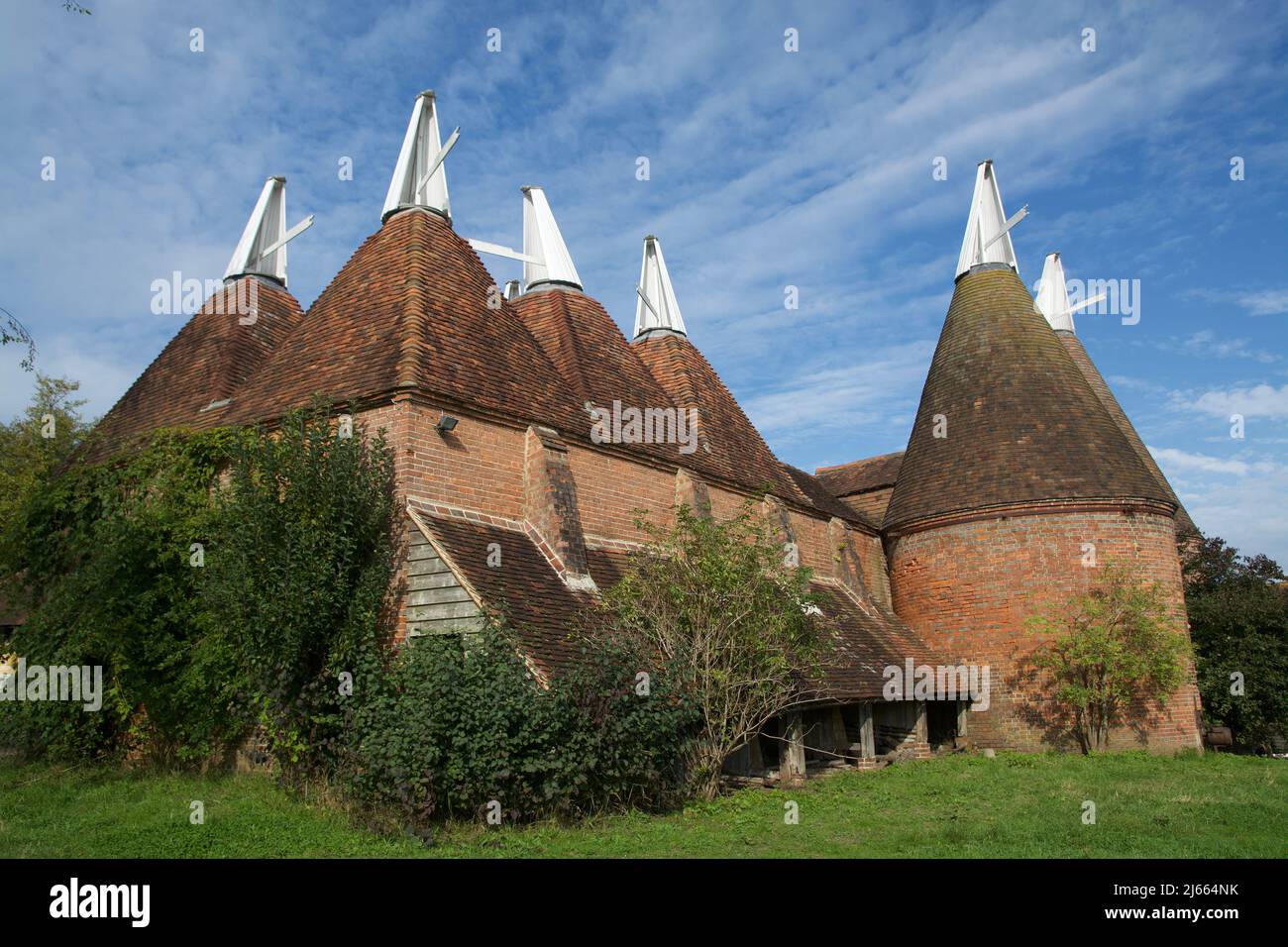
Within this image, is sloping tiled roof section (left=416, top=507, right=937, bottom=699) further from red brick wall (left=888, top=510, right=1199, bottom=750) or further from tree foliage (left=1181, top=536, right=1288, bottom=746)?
tree foliage (left=1181, top=536, right=1288, bottom=746)

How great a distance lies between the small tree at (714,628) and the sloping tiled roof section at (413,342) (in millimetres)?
2878

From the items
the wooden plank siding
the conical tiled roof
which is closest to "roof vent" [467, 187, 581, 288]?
the conical tiled roof

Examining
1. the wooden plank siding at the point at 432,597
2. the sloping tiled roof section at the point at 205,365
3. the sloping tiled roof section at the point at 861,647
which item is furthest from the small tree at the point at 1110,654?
the sloping tiled roof section at the point at 205,365

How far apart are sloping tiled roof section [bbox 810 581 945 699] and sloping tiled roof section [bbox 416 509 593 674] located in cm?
445

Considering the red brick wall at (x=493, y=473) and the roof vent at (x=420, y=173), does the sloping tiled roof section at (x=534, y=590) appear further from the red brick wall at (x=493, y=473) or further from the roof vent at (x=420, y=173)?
the roof vent at (x=420, y=173)

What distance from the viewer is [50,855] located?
7590 mm

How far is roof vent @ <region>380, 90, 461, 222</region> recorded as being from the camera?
49.0 feet

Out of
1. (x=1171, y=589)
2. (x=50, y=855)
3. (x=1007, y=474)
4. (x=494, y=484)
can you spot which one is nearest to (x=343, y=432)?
(x=494, y=484)

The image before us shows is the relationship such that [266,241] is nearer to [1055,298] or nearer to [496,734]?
[496,734]

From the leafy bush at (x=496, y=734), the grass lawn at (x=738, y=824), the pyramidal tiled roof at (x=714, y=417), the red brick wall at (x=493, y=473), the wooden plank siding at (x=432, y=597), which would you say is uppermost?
the pyramidal tiled roof at (x=714, y=417)

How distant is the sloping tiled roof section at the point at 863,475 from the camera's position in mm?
24438

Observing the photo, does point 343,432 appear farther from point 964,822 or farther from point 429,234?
point 964,822

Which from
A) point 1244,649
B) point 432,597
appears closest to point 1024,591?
point 1244,649
